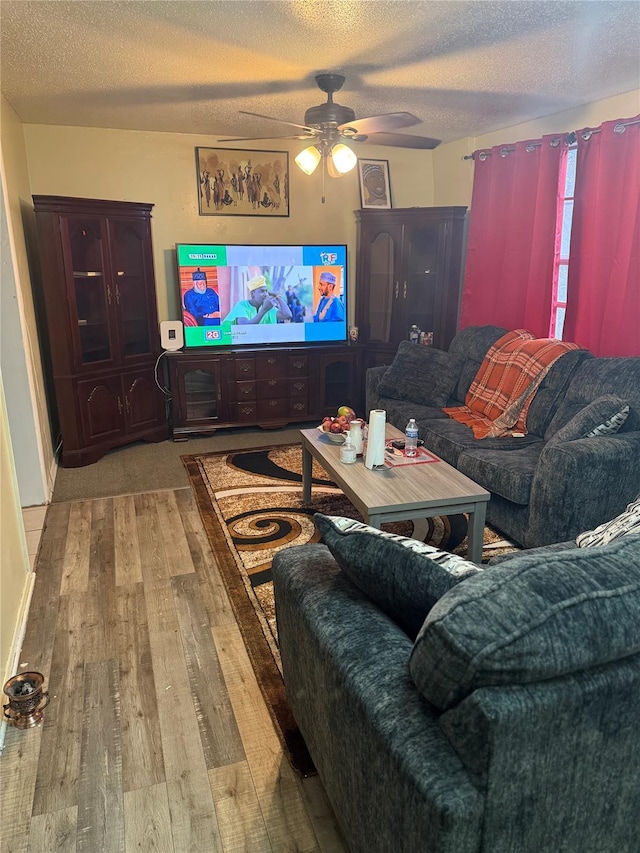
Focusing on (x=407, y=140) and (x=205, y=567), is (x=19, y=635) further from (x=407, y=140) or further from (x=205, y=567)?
(x=407, y=140)

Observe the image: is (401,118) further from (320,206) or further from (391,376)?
(320,206)

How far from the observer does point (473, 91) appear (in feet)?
11.1

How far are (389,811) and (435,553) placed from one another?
0.50m

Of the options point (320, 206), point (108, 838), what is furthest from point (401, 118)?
point (108, 838)

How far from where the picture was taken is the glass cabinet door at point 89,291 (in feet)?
13.3

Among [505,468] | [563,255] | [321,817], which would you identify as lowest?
[321,817]

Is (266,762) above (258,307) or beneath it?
beneath

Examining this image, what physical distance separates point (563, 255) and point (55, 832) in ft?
13.1

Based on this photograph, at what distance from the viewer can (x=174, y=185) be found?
473 cm

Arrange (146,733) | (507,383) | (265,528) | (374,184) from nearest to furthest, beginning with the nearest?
(146,733), (265,528), (507,383), (374,184)

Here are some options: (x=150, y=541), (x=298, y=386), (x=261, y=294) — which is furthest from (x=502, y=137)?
(x=150, y=541)

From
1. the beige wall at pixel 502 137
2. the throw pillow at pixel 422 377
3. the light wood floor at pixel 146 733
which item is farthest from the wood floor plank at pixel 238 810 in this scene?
the beige wall at pixel 502 137

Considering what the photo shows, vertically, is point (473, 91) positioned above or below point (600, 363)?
above

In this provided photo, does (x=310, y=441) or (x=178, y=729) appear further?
(x=310, y=441)
